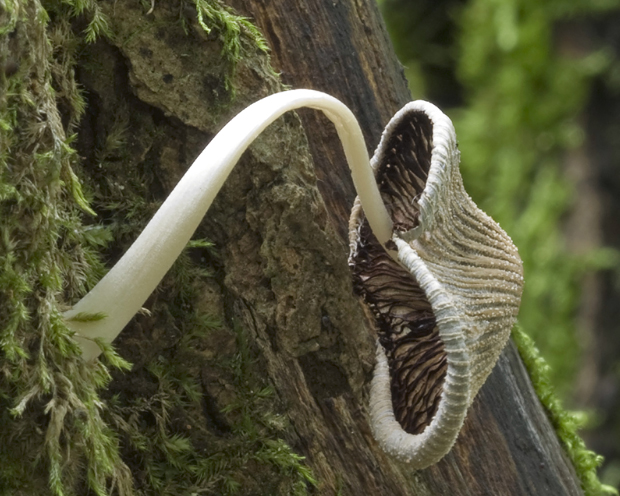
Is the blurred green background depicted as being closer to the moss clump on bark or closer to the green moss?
the moss clump on bark

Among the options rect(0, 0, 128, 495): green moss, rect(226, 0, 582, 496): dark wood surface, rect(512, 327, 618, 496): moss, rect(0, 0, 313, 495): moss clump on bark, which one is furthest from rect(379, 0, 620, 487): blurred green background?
rect(0, 0, 128, 495): green moss

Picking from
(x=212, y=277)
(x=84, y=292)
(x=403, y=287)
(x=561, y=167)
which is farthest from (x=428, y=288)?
(x=561, y=167)

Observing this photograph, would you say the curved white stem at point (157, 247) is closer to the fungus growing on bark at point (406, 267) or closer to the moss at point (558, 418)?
the fungus growing on bark at point (406, 267)

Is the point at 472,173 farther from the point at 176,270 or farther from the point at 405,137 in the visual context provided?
the point at 176,270

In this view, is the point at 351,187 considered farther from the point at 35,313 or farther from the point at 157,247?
the point at 35,313

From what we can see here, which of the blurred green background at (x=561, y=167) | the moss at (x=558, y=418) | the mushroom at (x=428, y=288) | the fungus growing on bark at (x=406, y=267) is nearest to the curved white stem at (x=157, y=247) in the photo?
the fungus growing on bark at (x=406, y=267)

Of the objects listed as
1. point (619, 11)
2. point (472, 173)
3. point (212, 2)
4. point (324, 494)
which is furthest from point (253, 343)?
point (619, 11)

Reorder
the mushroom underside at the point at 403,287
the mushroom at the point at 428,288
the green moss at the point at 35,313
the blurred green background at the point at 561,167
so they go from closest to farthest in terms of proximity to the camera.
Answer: the green moss at the point at 35,313, the mushroom at the point at 428,288, the mushroom underside at the point at 403,287, the blurred green background at the point at 561,167
